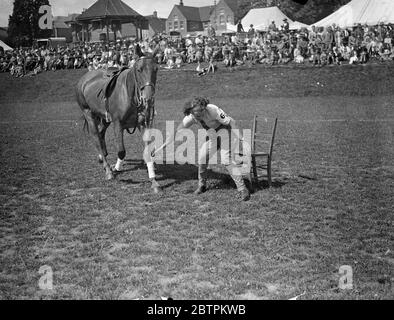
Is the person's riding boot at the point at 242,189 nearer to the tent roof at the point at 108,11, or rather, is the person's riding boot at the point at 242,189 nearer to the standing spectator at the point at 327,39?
the tent roof at the point at 108,11

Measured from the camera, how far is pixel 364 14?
29125 millimetres

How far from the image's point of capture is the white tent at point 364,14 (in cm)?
Result: 2797

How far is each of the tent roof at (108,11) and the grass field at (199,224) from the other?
32.2 feet

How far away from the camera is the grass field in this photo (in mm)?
4887

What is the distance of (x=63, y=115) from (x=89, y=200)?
15169 millimetres

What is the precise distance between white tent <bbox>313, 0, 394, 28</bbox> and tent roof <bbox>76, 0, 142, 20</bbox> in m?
15.2

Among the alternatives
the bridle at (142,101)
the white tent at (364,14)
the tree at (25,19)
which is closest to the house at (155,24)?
the tree at (25,19)

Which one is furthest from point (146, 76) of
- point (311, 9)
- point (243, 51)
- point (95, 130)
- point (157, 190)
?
point (311, 9)

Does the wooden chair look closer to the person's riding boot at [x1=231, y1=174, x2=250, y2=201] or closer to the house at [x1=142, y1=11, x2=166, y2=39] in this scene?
the person's riding boot at [x1=231, y1=174, x2=250, y2=201]

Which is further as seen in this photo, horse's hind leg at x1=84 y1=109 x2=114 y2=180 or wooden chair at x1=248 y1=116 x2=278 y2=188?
horse's hind leg at x1=84 y1=109 x2=114 y2=180

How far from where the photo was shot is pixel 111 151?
13.0m

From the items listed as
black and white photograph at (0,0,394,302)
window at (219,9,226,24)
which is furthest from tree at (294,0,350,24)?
black and white photograph at (0,0,394,302)

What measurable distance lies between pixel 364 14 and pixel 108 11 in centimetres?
1735
